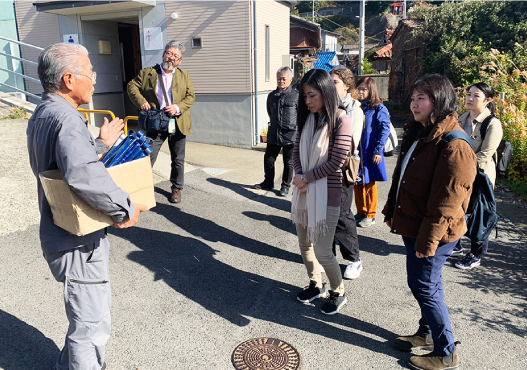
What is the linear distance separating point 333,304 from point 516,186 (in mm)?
4946

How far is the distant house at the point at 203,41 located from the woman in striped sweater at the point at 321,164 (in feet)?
21.5

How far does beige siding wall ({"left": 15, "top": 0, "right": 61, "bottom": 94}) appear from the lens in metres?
10.5

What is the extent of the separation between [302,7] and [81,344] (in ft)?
Answer: 270

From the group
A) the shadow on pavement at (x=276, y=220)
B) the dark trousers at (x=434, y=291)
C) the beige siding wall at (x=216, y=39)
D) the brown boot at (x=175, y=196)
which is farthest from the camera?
the beige siding wall at (x=216, y=39)

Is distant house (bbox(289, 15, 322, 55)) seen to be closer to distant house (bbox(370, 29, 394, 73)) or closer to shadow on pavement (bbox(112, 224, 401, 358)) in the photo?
distant house (bbox(370, 29, 394, 73))

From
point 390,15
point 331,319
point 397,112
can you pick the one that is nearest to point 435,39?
point 397,112

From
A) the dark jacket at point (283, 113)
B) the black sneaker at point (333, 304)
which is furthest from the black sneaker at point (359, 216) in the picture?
the black sneaker at point (333, 304)

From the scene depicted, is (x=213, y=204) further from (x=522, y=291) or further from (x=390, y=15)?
(x=390, y=15)

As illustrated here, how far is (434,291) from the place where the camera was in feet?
8.61

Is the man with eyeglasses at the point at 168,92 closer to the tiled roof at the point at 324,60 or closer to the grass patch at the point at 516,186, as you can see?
the grass patch at the point at 516,186

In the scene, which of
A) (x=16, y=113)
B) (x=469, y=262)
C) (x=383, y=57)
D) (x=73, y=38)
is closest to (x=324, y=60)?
(x=383, y=57)

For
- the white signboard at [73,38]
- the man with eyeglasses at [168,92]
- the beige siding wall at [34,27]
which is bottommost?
the man with eyeglasses at [168,92]

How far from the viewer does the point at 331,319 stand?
328cm

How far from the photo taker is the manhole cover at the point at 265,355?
2748 millimetres
